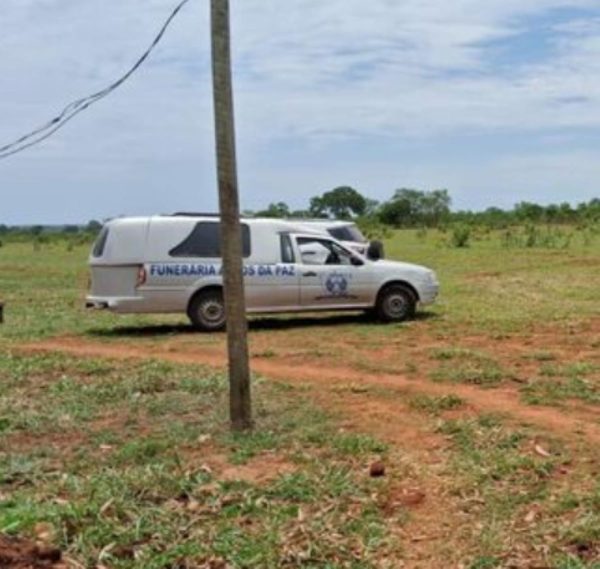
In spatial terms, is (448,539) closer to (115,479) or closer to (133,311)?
(115,479)

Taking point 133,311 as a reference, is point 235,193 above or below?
above

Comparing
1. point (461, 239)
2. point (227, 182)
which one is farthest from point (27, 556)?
point (461, 239)

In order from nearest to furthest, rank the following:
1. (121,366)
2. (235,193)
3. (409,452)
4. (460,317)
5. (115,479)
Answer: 1. (115,479)
2. (409,452)
3. (235,193)
4. (121,366)
5. (460,317)

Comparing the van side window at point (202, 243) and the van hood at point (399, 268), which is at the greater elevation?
the van side window at point (202, 243)

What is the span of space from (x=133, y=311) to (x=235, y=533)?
31.0 feet

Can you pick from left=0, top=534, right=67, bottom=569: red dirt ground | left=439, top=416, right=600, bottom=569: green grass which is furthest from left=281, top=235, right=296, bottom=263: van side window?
left=0, top=534, right=67, bottom=569: red dirt ground

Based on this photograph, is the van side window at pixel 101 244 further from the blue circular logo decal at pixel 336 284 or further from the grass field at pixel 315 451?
the blue circular logo decal at pixel 336 284

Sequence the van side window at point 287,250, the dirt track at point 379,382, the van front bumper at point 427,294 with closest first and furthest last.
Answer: the dirt track at point 379,382 < the van side window at point 287,250 < the van front bumper at point 427,294

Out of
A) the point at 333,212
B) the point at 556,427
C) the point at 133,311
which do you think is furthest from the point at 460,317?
the point at 333,212

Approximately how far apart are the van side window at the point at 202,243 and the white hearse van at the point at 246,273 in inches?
0.6

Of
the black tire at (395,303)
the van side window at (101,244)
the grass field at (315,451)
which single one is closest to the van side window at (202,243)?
the van side window at (101,244)

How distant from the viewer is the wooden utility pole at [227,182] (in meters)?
7.20

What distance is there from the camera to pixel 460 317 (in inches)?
614

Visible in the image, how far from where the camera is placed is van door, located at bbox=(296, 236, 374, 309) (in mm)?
15094
